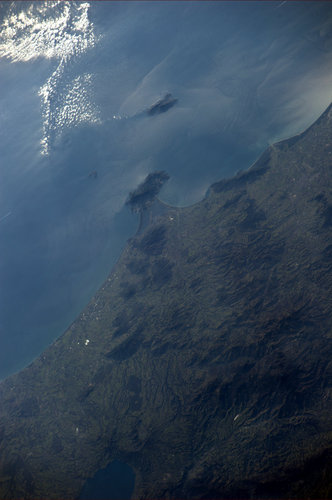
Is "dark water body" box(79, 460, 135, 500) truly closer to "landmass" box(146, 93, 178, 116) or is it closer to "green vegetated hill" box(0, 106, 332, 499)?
"green vegetated hill" box(0, 106, 332, 499)

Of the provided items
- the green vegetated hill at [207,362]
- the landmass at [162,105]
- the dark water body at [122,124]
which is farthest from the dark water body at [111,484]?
the landmass at [162,105]

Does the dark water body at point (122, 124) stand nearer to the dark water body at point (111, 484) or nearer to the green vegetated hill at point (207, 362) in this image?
the green vegetated hill at point (207, 362)

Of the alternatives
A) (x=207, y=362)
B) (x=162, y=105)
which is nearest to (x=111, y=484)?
(x=207, y=362)

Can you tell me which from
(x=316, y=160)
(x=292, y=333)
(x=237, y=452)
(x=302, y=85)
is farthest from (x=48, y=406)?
(x=302, y=85)

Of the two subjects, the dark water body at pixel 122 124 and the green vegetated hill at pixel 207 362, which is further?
the dark water body at pixel 122 124

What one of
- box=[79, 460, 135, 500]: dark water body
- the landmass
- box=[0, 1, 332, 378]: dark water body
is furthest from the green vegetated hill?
the landmass
